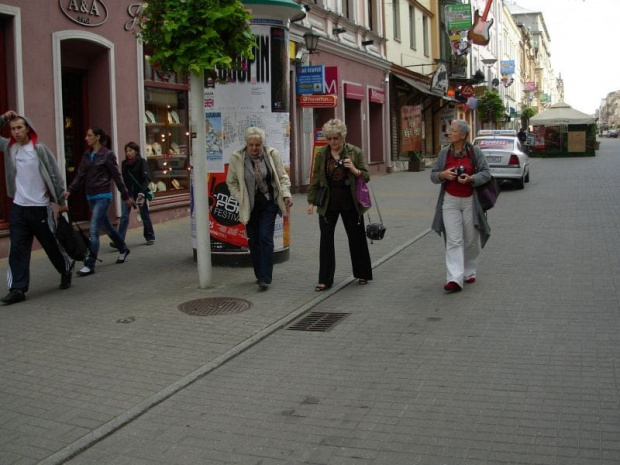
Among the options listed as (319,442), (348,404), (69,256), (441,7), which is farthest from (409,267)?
(441,7)

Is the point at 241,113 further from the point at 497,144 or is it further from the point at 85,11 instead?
the point at 497,144

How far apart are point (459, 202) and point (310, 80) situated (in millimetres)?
12679

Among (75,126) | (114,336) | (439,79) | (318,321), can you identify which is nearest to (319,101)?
(75,126)

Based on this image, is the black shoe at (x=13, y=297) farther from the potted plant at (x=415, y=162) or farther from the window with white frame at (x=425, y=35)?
the window with white frame at (x=425, y=35)

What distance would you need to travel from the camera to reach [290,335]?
257 inches

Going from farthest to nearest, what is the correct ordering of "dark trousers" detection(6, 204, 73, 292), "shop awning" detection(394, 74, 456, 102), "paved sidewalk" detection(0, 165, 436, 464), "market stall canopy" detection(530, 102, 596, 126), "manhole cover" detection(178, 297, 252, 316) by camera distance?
"market stall canopy" detection(530, 102, 596, 126) < "shop awning" detection(394, 74, 456, 102) < "dark trousers" detection(6, 204, 73, 292) < "manhole cover" detection(178, 297, 252, 316) < "paved sidewalk" detection(0, 165, 436, 464)

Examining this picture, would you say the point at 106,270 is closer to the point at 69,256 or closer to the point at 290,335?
the point at 69,256

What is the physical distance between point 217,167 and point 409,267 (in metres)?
2.73

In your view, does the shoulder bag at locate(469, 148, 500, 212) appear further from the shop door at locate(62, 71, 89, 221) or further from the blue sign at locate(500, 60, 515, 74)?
the blue sign at locate(500, 60, 515, 74)

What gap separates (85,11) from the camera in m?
12.2

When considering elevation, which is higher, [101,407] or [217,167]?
[217,167]

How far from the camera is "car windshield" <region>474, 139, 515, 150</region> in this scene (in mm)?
21348

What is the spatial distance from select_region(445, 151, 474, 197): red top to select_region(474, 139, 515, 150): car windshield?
13.9 metres

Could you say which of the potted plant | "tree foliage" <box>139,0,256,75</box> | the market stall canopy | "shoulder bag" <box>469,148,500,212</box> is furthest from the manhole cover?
the market stall canopy
